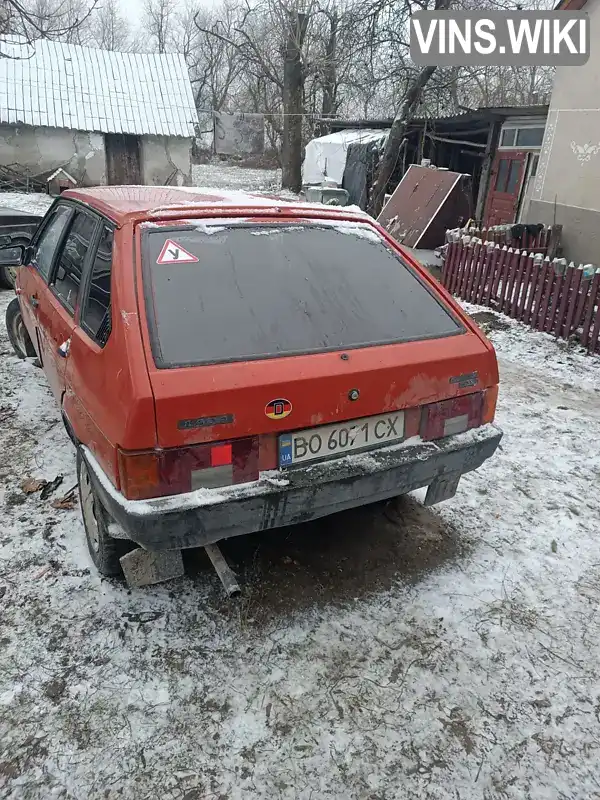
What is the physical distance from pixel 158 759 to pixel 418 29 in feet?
50.7

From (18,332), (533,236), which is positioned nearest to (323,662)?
(18,332)

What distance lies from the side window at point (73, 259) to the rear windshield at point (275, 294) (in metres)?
0.68

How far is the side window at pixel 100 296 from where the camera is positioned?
245 centimetres

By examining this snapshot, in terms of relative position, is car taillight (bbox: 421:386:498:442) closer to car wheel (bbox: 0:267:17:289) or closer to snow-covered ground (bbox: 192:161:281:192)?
car wheel (bbox: 0:267:17:289)

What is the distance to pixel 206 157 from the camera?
132ft

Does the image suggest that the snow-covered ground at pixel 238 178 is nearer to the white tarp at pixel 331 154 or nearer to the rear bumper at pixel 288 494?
the white tarp at pixel 331 154

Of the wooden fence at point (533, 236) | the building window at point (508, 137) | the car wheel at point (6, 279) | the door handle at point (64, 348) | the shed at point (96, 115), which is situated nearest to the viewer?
the door handle at point (64, 348)

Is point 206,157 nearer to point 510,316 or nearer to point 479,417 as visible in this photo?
point 510,316

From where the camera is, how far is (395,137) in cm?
1553

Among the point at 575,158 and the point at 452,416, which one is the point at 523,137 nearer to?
the point at 575,158

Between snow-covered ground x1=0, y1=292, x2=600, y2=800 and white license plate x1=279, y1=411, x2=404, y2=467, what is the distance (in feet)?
2.52

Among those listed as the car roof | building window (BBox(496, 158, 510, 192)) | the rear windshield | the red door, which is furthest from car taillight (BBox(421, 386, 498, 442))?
building window (BBox(496, 158, 510, 192))

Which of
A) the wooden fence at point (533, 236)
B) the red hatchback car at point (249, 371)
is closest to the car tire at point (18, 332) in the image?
the red hatchback car at point (249, 371)

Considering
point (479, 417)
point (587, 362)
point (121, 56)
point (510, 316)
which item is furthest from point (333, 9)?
point (479, 417)
